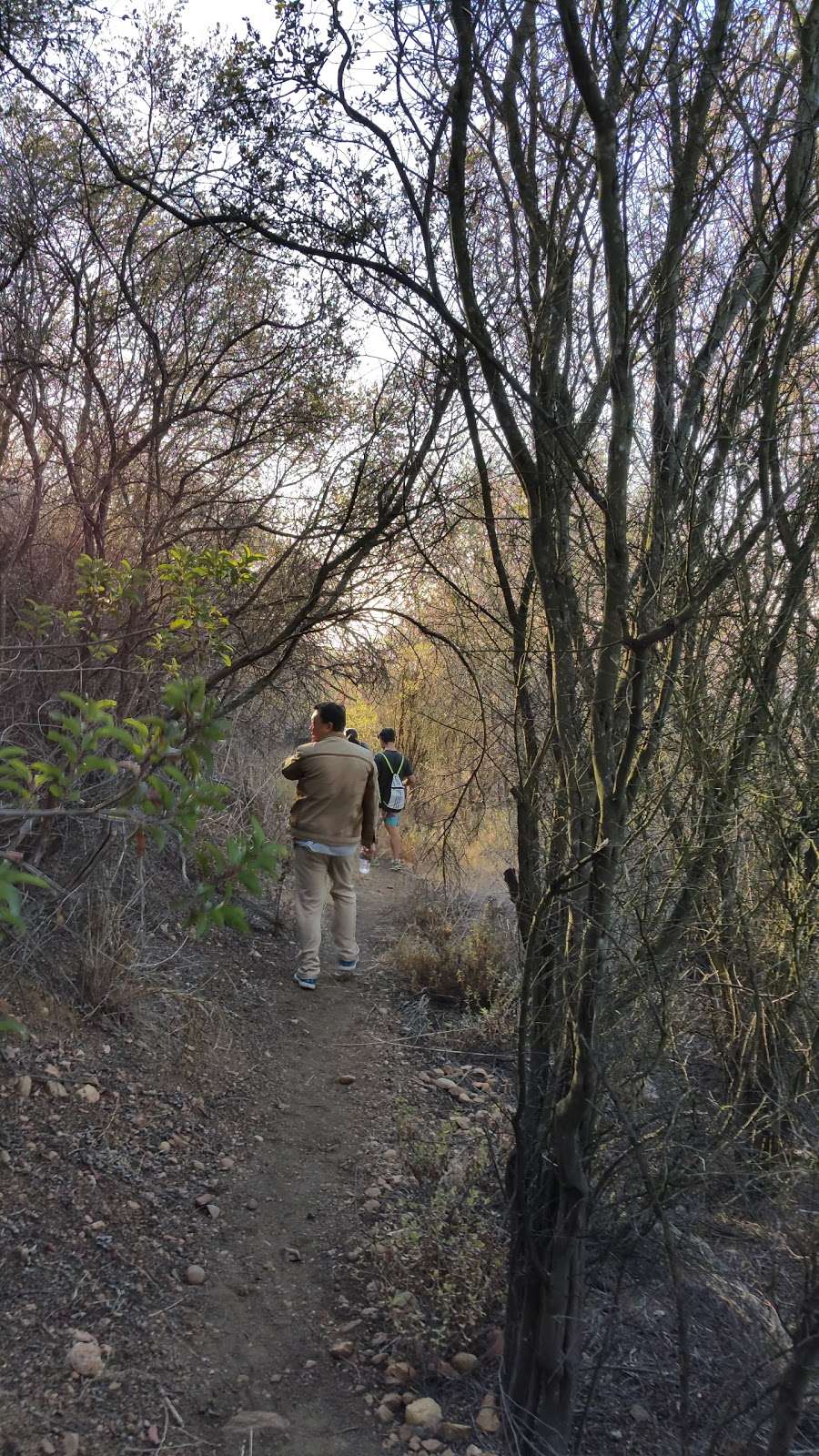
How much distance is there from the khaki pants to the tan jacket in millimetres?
161

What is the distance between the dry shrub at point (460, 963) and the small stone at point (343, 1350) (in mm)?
2818

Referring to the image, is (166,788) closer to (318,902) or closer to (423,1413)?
(423,1413)

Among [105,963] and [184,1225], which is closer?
[184,1225]

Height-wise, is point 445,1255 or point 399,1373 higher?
point 445,1255

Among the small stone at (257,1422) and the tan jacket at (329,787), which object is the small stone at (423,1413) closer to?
the small stone at (257,1422)

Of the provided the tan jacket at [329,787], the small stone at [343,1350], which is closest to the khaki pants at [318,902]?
the tan jacket at [329,787]

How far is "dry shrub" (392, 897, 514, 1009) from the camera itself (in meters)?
6.40

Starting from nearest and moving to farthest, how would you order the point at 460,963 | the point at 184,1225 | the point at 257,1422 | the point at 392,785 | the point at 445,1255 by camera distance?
the point at 257,1422 < the point at 445,1255 < the point at 184,1225 < the point at 460,963 < the point at 392,785

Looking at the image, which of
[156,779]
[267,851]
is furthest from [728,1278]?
[156,779]

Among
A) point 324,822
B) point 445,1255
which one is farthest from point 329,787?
point 445,1255

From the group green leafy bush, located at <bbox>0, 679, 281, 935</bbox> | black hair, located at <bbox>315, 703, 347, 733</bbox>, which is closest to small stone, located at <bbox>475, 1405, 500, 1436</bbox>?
green leafy bush, located at <bbox>0, 679, 281, 935</bbox>

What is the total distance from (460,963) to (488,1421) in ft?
11.9

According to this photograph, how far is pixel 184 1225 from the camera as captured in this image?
3.77 m

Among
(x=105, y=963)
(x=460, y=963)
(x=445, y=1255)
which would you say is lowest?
(x=445, y=1255)
